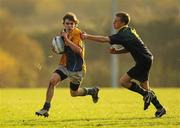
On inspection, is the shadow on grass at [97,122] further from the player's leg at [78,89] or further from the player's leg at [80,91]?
the player's leg at [80,91]

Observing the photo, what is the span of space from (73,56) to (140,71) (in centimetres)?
107

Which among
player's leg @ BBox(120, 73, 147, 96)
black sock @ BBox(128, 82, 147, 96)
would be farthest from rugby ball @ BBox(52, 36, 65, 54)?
black sock @ BBox(128, 82, 147, 96)

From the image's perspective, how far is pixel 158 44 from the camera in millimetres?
38250

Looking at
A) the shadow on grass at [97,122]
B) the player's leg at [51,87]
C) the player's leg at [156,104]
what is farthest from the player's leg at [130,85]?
the player's leg at [51,87]

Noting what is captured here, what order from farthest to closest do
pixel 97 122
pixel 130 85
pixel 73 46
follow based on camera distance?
1. pixel 130 85
2. pixel 73 46
3. pixel 97 122

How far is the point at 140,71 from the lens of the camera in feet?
37.1

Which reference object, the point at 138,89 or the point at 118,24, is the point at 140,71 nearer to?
the point at 138,89

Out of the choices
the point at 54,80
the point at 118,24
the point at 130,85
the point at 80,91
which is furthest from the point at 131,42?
the point at 80,91

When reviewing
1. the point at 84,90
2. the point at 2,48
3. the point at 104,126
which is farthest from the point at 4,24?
the point at 104,126

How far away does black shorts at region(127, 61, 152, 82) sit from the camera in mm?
11281

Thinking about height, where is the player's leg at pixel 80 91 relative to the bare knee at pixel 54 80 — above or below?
below

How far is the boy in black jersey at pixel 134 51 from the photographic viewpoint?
36.3ft

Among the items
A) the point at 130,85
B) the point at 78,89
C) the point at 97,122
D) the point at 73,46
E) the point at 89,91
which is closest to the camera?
the point at 97,122

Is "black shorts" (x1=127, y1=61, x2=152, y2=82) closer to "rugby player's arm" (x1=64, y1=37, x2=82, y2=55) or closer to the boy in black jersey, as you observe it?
the boy in black jersey
